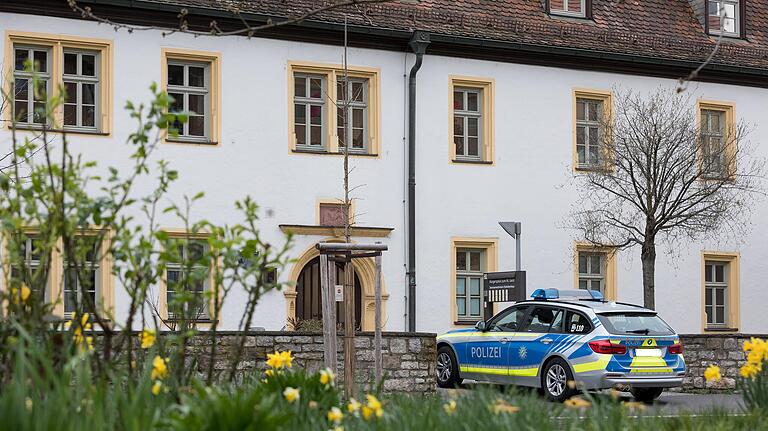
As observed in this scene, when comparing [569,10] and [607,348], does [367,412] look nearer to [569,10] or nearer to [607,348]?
[607,348]

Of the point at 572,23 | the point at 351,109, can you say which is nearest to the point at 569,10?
the point at 572,23

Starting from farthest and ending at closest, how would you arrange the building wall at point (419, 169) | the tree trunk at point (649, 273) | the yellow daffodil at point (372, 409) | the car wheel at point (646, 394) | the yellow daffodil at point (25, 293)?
1. the tree trunk at point (649, 273)
2. the building wall at point (419, 169)
3. the car wheel at point (646, 394)
4. the yellow daffodil at point (25, 293)
5. the yellow daffodil at point (372, 409)

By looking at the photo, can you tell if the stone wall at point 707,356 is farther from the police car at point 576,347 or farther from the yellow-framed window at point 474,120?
the yellow-framed window at point 474,120

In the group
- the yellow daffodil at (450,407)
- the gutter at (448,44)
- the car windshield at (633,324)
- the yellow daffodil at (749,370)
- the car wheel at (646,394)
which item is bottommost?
the car wheel at (646,394)

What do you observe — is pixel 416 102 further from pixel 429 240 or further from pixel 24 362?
pixel 24 362

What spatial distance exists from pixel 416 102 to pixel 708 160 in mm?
5716

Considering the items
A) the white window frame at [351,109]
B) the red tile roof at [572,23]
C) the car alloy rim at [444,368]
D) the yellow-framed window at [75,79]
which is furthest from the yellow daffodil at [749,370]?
the white window frame at [351,109]

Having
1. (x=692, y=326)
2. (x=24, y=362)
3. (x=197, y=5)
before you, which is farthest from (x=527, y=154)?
(x=24, y=362)

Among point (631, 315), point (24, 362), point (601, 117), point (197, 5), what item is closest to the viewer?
point (24, 362)

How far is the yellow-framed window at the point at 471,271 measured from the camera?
26.2 m

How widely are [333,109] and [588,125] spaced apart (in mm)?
5559

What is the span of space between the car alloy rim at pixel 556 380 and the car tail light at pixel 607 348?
25.6 inches

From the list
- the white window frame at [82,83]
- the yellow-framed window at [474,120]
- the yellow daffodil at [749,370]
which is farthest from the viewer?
the yellow-framed window at [474,120]

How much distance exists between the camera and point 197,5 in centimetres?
2361
